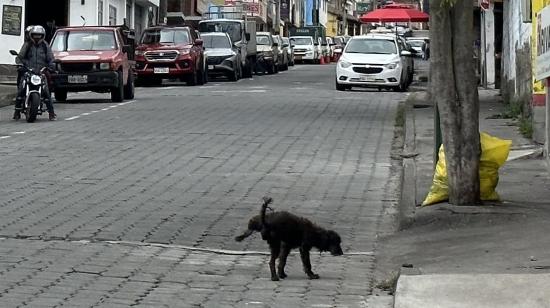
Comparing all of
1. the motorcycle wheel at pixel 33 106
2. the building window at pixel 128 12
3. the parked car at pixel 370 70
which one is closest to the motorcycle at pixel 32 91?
the motorcycle wheel at pixel 33 106

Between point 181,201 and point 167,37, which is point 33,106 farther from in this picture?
point 167,37

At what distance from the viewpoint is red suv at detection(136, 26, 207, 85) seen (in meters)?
36.3

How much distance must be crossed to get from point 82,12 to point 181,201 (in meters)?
37.6

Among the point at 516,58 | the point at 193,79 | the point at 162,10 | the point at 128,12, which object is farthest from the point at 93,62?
the point at 162,10

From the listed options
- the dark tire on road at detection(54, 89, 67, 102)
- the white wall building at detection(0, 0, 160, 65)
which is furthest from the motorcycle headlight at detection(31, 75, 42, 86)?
the white wall building at detection(0, 0, 160, 65)

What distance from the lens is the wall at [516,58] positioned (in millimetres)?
19828

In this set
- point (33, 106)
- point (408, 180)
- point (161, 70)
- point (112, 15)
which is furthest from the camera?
point (112, 15)

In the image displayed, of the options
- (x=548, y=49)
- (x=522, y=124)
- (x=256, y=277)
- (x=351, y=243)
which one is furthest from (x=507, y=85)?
(x=256, y=277)

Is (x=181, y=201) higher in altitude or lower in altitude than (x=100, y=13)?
lower

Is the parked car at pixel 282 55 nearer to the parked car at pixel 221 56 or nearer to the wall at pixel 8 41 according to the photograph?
the parked car at pixel 221 56

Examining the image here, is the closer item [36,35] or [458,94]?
[458,94]

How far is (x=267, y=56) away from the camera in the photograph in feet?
167

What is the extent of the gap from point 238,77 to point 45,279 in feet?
115

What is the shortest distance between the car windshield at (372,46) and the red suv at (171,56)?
16.0 ft
